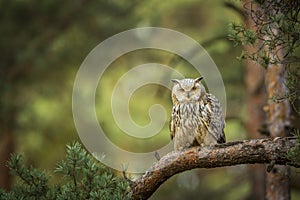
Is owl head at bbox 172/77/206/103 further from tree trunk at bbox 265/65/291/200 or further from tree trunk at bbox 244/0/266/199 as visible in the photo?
tree trunk at bbox 244/0/266/199

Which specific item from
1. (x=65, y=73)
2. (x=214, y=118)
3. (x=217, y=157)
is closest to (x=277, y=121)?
(x=214, y=118)

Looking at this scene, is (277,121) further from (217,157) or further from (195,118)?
(217,157)

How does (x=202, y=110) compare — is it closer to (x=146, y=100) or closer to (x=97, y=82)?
(x=97, y=82)

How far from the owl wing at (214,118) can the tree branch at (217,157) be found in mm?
594

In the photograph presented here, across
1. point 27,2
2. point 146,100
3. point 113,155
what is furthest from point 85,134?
point 27,2

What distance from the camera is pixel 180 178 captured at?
37.9ft

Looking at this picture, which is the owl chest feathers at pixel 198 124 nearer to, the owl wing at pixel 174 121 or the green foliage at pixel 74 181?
the owl wing at pixel 174 121

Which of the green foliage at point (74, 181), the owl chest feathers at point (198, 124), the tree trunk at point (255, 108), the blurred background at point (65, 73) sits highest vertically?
the blurred background at point (65, 73)

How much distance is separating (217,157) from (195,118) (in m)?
0.80

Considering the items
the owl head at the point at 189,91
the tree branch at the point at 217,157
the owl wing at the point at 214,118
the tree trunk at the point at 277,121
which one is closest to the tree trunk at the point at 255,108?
the tree trunk at the point at 277,121

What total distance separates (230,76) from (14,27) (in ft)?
11.9

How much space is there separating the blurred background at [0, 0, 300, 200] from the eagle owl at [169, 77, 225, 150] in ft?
13.3

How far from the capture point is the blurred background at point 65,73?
10094 millimetres

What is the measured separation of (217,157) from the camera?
435 cm
